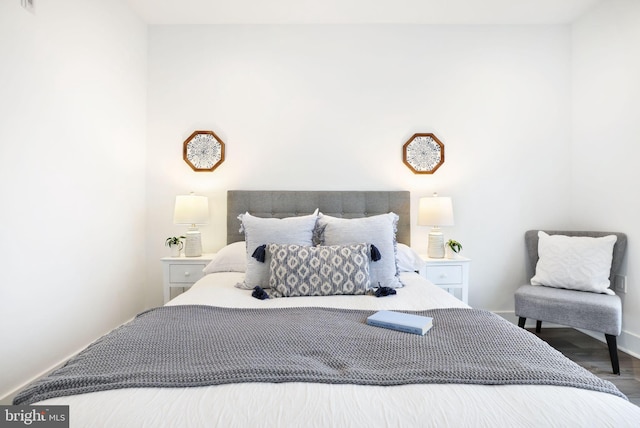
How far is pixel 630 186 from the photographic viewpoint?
2662 millimetres

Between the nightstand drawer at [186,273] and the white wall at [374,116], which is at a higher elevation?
the white wall at [374,116]

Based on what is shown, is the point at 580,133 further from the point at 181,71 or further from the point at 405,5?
the point at 181,71

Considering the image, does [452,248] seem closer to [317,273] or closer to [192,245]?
[317,273]

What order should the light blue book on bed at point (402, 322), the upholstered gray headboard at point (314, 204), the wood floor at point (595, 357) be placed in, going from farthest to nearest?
the upholstered gray headboard at point (314, 204)
the wood floor at point (595, 357)
the light blue book on bed at point (402, 322)

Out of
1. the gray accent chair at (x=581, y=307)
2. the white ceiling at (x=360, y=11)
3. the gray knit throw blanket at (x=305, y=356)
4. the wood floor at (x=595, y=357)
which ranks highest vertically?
the white ceiling at (x=360, y=11)

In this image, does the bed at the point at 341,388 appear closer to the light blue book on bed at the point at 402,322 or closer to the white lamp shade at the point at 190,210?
the light blue book on bed at the point at 402,322

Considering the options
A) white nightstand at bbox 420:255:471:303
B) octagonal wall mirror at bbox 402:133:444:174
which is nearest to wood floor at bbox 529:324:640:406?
white nightstand at bbox 420:255:471:303

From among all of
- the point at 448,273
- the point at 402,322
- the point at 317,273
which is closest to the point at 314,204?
the point at 317,273

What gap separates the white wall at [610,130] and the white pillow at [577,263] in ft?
0.71

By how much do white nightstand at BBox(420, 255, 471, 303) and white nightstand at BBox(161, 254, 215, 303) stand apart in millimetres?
1770

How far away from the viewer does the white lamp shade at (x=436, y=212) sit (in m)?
2.91

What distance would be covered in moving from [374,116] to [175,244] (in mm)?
2045

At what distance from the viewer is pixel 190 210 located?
2936mm

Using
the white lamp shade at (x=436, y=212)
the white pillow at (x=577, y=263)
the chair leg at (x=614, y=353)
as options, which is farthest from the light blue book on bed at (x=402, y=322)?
the white pillow at (x=577, y=263)
